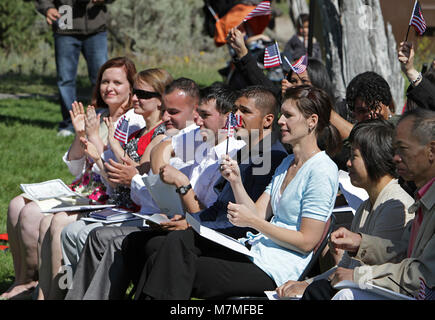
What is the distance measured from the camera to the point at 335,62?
7195mm

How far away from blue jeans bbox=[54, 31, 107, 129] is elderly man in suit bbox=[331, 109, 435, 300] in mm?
6702

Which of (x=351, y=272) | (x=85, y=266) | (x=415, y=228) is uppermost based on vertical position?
(x=415, y=228)

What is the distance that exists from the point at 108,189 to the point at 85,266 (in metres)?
1.02

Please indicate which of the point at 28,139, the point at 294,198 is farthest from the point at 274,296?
the point at 28,139

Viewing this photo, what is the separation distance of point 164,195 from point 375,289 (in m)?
1.83

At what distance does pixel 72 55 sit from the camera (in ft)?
31.3

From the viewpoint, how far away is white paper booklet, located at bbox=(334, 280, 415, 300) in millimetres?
2979

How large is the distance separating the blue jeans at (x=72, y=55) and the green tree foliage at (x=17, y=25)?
7539 mm

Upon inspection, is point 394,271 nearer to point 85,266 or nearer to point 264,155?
point 264,155

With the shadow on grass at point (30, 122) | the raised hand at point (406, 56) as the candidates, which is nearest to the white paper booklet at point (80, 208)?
the raised hand at point (406, 56)

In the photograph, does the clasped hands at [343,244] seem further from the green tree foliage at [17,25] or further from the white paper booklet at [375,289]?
the green tree foliage at [17,25]

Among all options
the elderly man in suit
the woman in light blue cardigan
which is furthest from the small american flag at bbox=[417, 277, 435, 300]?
the woman in light blue cardigan

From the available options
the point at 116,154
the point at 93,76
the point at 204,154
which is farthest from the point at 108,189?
the point at 93,76

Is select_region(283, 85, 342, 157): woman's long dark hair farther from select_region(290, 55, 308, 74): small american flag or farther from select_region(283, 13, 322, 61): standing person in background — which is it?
select_region(283, 13, 322, 61): standing person in background
